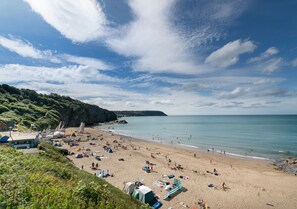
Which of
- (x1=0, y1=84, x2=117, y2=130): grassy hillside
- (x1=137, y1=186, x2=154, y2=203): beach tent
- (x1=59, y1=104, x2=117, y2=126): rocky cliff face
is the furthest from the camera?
(x1=59, y1=104, x2=117, y2=126): rocky cliff face

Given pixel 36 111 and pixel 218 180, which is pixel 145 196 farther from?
pixel 36 111

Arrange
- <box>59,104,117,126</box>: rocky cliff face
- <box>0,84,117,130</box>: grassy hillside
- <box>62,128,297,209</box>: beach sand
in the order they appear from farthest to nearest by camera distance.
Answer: <box>59,104,117,126</box>: rocky cliff face → <box>0,84,117,130</box>: grassy hillside → <box>62,128,297,209</box>: beach sand

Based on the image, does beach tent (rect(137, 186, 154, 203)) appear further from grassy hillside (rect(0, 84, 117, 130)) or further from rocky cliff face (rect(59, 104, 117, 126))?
rocky cliff face (rect(59, 104, 117, 126))

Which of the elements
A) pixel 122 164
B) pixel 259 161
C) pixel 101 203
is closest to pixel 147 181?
pixel 122 164

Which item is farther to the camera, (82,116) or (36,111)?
(82,116)

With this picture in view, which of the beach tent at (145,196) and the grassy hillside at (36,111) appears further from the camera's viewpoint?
the grassy hillside at (36,111)

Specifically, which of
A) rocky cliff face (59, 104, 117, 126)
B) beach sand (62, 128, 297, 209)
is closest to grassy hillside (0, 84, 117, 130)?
rocky cliff face (59, 104, 117, 126)

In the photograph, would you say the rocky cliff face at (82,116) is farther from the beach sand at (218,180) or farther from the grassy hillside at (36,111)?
the beach sand at (218,180)

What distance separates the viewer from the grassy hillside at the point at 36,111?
5942 centimetres

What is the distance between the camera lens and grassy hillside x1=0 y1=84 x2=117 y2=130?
195 ft

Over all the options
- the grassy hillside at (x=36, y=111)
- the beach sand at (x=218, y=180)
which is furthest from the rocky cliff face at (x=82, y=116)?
the beach sand at (x=218, y=180)

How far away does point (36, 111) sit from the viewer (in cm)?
7581

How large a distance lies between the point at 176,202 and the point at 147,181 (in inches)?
249

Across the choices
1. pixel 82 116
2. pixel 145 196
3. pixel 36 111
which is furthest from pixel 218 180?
pixel 82 116
